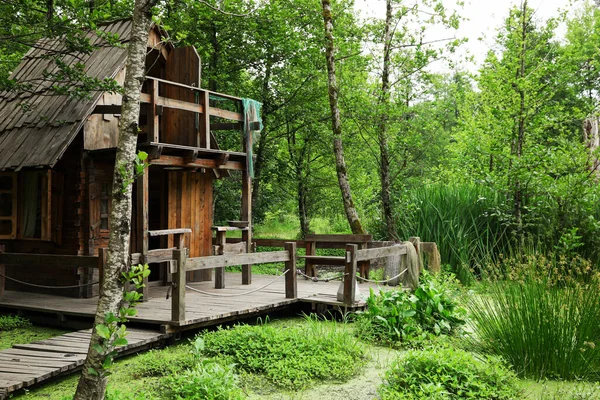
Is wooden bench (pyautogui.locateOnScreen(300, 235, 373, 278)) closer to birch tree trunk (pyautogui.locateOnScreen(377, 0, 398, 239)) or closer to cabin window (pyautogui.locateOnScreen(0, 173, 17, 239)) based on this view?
birch tree trunk (pyautogui.locateOnScreen(377, 0, 398, 239))

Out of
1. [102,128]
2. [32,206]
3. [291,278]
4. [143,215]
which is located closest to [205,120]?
[102,128]

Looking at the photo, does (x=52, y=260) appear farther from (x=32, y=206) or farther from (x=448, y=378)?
(x=448, y=378)

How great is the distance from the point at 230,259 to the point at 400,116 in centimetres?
772

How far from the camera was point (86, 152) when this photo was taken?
424 inches

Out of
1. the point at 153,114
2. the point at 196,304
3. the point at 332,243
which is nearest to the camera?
the point at 196,304

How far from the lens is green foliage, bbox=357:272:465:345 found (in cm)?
817

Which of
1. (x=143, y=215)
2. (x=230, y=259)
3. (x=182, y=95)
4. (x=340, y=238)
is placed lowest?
(x=230, y=259)

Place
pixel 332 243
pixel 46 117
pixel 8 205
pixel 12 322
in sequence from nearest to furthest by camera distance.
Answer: pixel 12 322
pixel 46 117
pixel 8 205
pixel 332 243

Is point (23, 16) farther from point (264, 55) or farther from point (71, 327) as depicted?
point (264, 55)

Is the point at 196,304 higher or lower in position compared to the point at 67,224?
lower

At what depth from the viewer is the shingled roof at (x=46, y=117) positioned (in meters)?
9.98

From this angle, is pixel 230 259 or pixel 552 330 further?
pixel 230 259

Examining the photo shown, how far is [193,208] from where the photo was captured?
1242cm

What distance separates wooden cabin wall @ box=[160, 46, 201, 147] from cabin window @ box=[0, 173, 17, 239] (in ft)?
10.3
